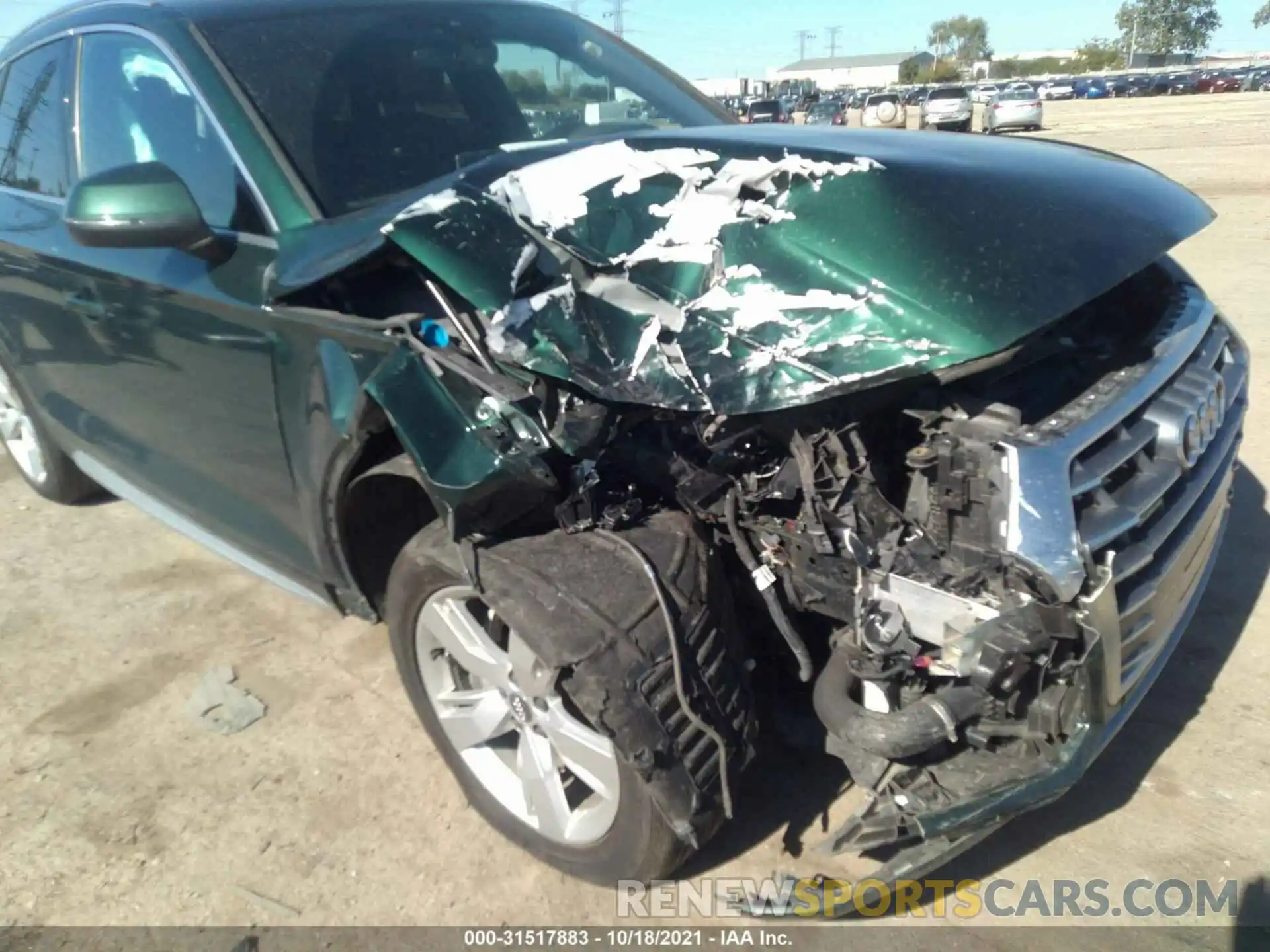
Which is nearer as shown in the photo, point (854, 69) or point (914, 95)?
point (914, 95)

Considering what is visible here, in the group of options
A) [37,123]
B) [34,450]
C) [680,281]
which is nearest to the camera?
[680,281]

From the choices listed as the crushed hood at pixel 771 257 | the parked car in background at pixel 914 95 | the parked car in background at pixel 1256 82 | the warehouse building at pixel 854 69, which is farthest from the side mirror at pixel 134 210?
the warehouse building at pixel 854 69

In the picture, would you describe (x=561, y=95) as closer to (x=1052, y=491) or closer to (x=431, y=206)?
(x=431, y=206)

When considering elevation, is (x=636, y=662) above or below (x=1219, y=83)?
above

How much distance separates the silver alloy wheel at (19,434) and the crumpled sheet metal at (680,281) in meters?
3.22

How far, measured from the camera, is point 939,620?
1.85m

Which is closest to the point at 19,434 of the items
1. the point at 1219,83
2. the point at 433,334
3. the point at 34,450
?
the point at 34,450

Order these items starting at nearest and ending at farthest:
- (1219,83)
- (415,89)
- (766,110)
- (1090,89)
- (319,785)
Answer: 1. (319,785)
2. (415,89)
3. (766,110)
4. (1219,83)
5. (1090,89)

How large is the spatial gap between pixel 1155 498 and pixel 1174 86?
2322 inches

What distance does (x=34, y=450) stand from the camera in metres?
4.66

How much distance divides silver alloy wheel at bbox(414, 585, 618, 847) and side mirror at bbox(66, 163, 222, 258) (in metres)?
1.17

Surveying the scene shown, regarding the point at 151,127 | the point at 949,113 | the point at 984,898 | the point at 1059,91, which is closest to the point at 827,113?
the point at 949,113

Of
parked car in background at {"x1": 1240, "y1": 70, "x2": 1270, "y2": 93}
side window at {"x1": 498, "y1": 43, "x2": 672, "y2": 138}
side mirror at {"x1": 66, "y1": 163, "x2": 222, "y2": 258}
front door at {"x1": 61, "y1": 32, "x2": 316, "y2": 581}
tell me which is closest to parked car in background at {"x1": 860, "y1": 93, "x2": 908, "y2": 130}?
side window at {"x1": 498, "y1": 43, "x2": 672, "y2": 138}

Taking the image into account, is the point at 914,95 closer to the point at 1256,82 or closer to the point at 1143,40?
the point at 1256,82
